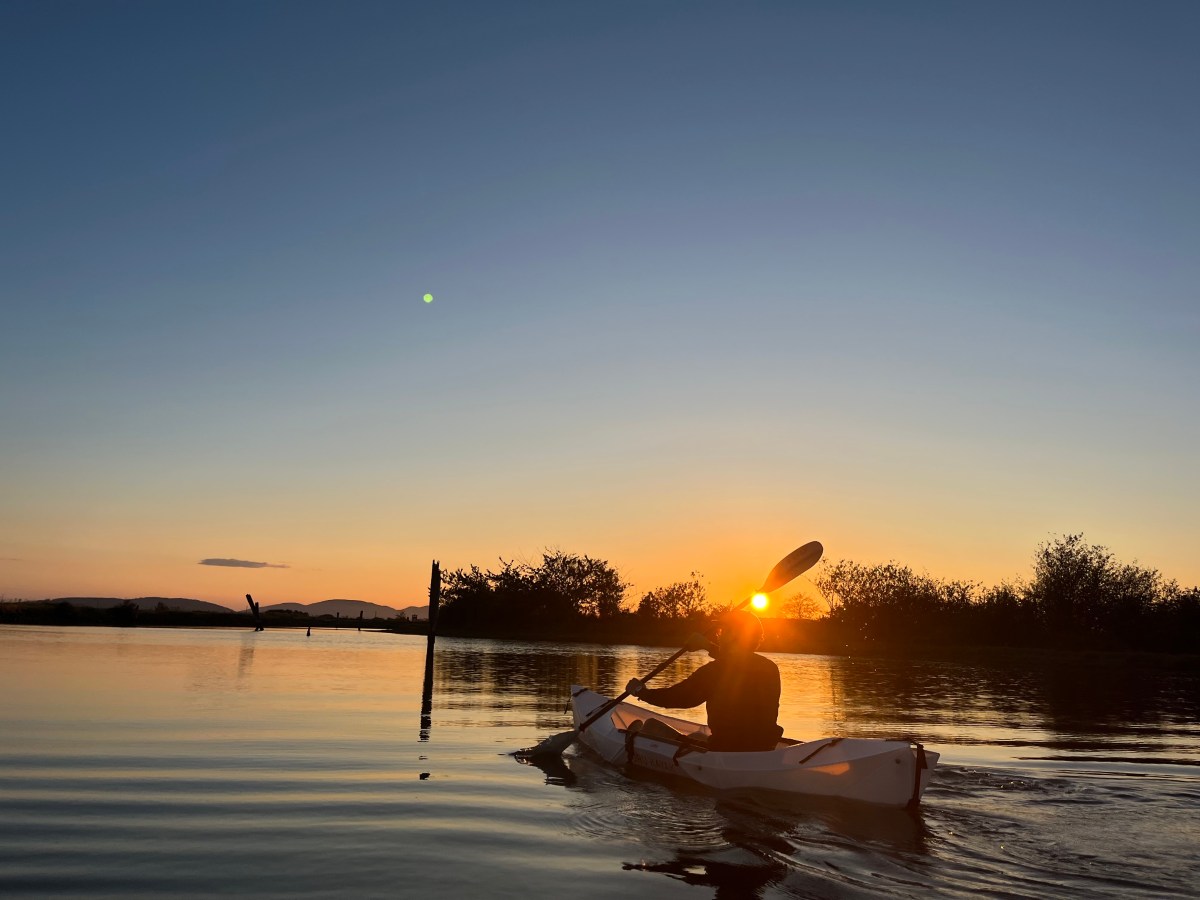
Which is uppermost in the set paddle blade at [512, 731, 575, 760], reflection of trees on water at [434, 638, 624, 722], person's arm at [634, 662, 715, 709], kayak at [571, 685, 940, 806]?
person's arm at [634, 662, 715, 709]

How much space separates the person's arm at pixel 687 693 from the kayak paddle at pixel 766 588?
537mm

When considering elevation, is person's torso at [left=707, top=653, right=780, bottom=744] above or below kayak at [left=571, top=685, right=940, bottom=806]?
above

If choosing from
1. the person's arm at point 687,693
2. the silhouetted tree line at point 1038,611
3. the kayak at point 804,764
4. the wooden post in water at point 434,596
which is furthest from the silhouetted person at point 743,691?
the silhouetted tree line at point 1038,611

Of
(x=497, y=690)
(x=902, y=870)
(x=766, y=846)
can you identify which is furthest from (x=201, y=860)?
(x=497, y=690)

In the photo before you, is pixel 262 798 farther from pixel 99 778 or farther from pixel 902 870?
pixel 902 870

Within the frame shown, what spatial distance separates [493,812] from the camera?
25.4ft

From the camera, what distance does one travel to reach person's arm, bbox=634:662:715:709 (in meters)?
10.4

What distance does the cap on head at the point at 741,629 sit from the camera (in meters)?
9.85

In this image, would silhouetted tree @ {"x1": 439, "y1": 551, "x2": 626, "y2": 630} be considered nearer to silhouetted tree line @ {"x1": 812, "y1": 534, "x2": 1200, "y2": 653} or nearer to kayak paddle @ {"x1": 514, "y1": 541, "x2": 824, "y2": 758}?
silhouetted tree line @ {"x1": 812, "y1": 534, "x2": 1200, "y2": 653}

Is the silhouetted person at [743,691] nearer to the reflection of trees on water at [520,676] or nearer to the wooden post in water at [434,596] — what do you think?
the reflection of trees on water at [520,676]

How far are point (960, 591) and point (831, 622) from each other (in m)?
8.59

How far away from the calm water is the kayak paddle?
34cm

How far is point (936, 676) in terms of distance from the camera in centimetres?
3206

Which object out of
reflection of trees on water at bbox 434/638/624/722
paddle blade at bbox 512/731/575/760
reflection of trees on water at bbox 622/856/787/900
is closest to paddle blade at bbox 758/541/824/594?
paddle blade at bbox 512/731/575/760
